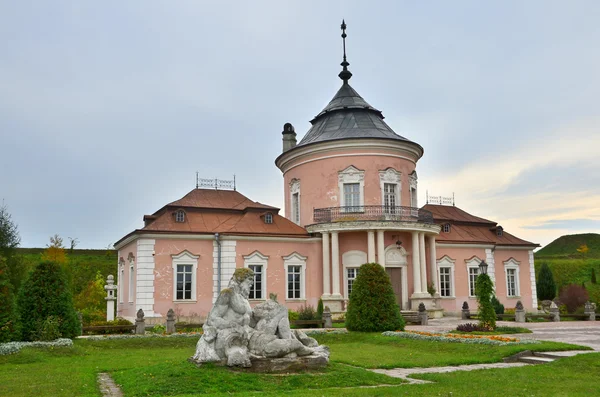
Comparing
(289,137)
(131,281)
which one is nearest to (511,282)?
(289,137)

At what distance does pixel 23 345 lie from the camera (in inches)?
562

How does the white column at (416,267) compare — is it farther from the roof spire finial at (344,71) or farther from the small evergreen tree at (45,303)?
the small evergreen tree at (45,303)

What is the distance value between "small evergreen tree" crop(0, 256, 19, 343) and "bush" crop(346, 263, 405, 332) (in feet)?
32.9

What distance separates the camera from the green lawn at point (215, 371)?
8.71 m

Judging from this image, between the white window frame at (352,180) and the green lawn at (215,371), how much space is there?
40.1 ft

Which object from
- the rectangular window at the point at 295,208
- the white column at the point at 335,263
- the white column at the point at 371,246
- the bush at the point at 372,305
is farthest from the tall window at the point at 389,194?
the bush at the point at 372,305

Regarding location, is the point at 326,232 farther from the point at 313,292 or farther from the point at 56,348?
the point at 56,348

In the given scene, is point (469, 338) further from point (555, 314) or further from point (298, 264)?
point (555, 314)

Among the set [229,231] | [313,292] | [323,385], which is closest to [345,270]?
[313,292]

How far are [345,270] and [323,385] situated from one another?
1824cm

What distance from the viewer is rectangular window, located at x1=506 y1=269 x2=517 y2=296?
3267 centimetres

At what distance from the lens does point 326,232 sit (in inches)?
1056

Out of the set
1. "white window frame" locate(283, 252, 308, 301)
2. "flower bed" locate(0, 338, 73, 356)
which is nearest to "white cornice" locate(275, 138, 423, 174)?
"white window frame" locate(283, 252, 308, 301)

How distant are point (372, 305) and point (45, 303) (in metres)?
9.95
